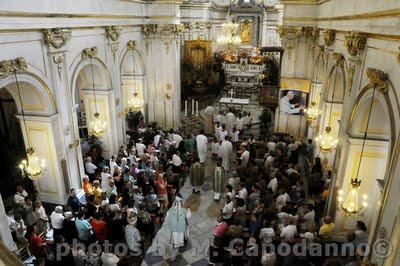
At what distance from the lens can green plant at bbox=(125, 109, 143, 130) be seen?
14.6m

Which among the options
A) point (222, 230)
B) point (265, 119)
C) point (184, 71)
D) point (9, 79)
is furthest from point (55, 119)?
point (184, 71)

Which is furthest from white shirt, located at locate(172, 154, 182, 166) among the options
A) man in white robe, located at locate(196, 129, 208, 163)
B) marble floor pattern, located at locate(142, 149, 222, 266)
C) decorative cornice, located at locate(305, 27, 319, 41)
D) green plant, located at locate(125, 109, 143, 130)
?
decorative cornice, located at locate(305, 27, 319, 41)

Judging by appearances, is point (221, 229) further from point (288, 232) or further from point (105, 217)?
point (105, 217)

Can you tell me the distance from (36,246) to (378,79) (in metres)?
7.56

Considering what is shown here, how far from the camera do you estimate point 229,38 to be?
79.0ft

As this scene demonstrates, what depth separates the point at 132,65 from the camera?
14.5 m

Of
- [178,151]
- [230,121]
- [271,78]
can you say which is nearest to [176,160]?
[178,151]

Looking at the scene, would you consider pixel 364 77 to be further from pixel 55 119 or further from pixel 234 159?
pixel 55 119

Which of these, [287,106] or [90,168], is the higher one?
[287,106]

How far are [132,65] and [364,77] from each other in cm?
1032

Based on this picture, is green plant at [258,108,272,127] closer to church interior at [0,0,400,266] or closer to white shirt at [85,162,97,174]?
church interior at [0,0,400,266]

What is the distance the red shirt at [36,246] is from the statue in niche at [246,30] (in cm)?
2436

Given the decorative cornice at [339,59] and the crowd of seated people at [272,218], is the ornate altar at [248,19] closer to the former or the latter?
the crowd of seated people at [272,218]

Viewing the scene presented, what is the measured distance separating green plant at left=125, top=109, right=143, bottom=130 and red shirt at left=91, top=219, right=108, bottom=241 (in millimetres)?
7748
